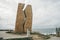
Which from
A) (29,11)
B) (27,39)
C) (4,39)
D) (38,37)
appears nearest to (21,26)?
(29,11)

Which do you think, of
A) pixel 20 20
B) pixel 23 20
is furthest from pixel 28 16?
pixel 20 20

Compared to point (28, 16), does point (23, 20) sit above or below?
below

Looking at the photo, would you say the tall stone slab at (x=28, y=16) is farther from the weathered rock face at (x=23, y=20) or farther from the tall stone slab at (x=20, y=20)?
the tall stone slab at (x=20, y=20)

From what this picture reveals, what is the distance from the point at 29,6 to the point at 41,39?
4.75 metres

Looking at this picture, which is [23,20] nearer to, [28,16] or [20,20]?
[20,20]

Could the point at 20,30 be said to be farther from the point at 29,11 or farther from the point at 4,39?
the point at 4,39

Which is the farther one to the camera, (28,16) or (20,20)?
(28,16)

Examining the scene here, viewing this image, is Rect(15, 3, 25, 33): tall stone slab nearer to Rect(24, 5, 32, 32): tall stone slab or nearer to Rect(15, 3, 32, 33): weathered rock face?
Rect(15, 3, 32, 33): weathered rock face

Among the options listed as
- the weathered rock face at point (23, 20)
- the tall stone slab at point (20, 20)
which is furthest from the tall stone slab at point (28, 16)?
the tall stone slab at point (20, 20)

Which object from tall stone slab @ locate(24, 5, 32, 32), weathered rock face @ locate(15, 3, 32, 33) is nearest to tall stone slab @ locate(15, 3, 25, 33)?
weathered rock face @ locate(15, 3, 32, 33)

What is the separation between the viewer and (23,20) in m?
16.9

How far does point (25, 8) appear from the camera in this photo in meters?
17.3

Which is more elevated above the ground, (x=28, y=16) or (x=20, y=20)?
(x=28, y=16)

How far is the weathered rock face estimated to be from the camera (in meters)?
16.7
